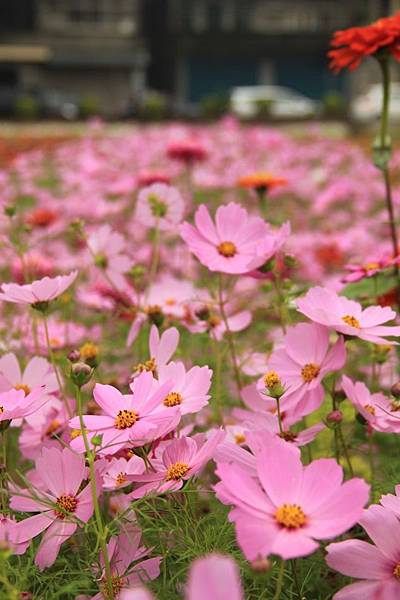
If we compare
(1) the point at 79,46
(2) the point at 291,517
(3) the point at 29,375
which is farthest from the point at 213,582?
(1) the point at 79,46

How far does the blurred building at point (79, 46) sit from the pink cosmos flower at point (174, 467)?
55.7 feet

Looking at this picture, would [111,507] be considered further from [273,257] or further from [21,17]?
[21,17]

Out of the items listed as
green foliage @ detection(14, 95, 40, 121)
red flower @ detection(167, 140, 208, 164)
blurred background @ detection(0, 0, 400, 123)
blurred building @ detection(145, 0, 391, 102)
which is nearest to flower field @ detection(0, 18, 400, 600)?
red flower @ detection(167, 140, 208, 164)

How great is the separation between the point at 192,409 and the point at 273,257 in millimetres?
219

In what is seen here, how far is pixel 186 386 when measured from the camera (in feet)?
1.95

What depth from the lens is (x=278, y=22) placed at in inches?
797

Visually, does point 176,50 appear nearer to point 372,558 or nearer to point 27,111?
point 27,111

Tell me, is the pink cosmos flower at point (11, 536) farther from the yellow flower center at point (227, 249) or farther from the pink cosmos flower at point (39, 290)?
the yellow flower center at point (227, 249)

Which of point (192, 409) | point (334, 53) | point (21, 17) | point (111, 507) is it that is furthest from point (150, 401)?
point (21, 17)

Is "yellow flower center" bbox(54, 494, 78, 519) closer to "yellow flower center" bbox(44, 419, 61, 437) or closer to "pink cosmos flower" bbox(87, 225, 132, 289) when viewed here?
"yellow flower center" bbox(44, 419, 61, 437)

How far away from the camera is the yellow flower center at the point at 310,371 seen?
0.61 m

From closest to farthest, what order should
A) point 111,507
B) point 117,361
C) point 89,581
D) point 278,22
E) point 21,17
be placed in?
point 89,581 → point 111,507 → point 117,361 → point 21,17 → point 278,22

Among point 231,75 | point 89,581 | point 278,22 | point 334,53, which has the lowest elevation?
point 231,75

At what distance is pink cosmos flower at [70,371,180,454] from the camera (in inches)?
20.3
